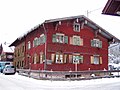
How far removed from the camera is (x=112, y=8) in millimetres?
9367

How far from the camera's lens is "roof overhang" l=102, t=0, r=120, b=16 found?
904cm

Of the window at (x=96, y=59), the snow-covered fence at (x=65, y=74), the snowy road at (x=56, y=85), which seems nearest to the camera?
the snowy road at (x=56, y=85)

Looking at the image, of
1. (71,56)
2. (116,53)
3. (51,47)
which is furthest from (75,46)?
(116,53)

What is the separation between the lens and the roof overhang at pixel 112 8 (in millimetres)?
9039

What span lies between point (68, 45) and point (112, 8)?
2369 centimetres

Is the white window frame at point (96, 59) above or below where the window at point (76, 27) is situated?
below

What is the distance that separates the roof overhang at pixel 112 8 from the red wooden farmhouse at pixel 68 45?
20.9m

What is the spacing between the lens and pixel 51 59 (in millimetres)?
31172

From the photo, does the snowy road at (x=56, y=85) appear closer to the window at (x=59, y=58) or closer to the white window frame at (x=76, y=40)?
the window at (x=59, y=58)

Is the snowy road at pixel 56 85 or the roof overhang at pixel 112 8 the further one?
the snowy road at pixel 56 85

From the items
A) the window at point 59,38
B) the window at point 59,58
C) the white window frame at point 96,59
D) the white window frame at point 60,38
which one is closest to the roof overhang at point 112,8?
the window at point 59,38

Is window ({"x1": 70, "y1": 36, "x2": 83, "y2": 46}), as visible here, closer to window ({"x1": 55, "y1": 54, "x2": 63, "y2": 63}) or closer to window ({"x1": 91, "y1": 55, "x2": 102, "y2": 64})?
window ({"x1": 55, "y1": 54, "x2": 63, "y2": 63})

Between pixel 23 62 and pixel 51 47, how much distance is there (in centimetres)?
1397

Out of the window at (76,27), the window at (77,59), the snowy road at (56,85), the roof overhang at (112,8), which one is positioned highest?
the window at (76,27)
